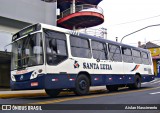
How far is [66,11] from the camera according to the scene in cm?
3478

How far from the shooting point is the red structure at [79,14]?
3284cm

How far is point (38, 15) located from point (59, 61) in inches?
646

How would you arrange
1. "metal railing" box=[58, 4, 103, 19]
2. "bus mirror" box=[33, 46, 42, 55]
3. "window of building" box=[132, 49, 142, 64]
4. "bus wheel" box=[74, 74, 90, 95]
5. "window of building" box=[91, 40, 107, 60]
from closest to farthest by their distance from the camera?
"bus mirror" box=[33, 46, 42, 55] < "bus wheel" box=[74, 74, 90, 95] < "window of building" box=[91, 40, 107, 60] < "window of building" box=[132, 49, 142, 64] < "metal railing" box=[58, 4, 103, 19]

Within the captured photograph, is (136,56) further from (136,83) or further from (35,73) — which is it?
(35,73)

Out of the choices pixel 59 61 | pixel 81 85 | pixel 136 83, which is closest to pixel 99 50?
pixel 81 85

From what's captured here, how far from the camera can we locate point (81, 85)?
41.3 ft

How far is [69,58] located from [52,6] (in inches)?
693

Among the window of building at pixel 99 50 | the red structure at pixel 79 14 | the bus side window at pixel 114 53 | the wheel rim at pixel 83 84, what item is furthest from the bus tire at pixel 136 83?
the red structure at pixel 79 14

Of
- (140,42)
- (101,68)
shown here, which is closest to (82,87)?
(101,68)

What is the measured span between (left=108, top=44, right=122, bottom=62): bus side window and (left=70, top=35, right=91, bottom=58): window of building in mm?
2299

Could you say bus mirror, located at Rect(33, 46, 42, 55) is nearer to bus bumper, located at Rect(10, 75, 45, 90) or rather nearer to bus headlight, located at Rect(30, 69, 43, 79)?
bus headlight, located at Rect(30, 69, 43, 79)

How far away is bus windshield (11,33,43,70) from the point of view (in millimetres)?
10938

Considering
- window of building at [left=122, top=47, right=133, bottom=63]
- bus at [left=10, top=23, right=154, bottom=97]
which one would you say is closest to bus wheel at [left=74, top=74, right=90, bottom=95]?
bus at [left=10, top=23, right=154, bottom=97]

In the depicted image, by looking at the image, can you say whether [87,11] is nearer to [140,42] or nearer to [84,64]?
[84,64]
